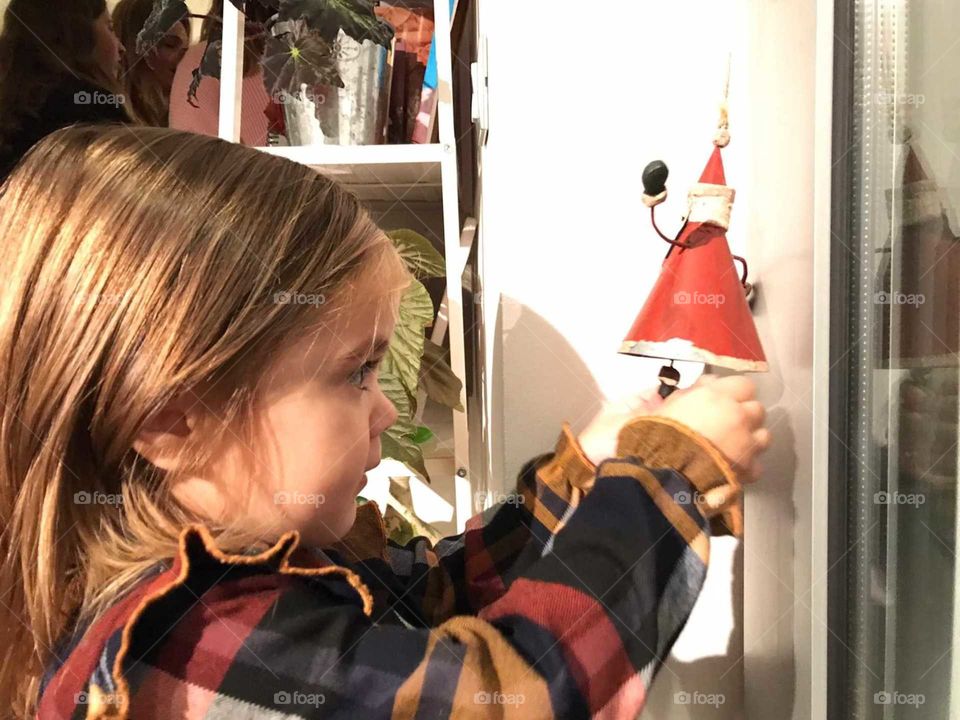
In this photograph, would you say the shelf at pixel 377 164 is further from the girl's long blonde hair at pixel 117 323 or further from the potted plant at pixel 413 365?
the girl's long blonde hair at pixel 117 323

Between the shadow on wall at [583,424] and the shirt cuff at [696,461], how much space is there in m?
0.20

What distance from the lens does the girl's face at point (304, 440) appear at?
0.49 m

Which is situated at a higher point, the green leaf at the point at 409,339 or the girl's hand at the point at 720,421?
the green leaf at the point at 409,339

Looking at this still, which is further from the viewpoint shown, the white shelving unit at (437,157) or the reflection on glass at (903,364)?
the white shelving unit at (437,157)

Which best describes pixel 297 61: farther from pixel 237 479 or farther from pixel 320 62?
pixel 237 479

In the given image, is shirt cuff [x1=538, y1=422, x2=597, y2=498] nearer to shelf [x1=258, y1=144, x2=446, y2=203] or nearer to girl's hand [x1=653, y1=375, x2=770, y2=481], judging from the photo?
girl's hand [x1=653, y1=375, x2=770, y2=481]

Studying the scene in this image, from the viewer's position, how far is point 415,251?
0.77 m

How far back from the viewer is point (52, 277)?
47cm

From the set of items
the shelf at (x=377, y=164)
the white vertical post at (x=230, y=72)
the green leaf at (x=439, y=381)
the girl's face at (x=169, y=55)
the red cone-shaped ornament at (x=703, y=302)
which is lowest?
the green leaf at (x=439, y=381)

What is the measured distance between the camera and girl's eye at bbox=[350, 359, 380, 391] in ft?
1.71

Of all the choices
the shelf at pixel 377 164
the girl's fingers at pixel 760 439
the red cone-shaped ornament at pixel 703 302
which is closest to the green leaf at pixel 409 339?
the shelf at pixel 377 164

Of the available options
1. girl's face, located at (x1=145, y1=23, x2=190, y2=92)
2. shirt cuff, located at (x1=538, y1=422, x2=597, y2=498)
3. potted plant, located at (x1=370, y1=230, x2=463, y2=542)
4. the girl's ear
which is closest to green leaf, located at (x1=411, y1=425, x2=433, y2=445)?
potted plant, located at (x1=370, y1=230, x2=463, y2=542)

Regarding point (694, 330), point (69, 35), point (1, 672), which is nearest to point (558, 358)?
point (694, 330)

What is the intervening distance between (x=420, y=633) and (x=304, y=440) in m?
0.17
